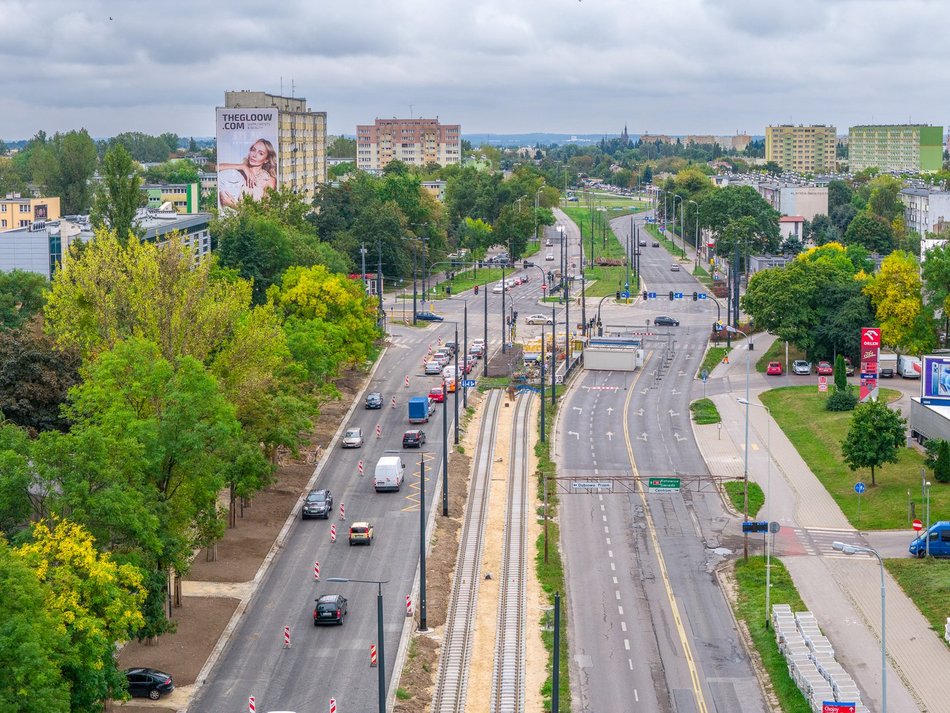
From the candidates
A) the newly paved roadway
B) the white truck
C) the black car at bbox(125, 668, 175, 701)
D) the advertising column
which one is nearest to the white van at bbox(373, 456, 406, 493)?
the newly paved roadway

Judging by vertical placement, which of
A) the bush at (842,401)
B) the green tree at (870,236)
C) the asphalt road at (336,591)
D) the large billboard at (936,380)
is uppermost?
the green tree at (870,236)

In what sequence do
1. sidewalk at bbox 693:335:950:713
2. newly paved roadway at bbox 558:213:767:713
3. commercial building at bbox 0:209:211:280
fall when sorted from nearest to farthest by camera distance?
1. newly paved roadway at bbox 558:213:767:713
2. sidewalk at bbox 693:335:950:713
3. commercial building at bbox 0:209:211:280

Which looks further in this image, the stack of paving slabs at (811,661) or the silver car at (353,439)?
the silver car at (353,439)

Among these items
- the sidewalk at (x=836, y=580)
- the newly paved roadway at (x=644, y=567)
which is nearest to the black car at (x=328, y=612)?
the newly paved roadway at (x=644, y=567)

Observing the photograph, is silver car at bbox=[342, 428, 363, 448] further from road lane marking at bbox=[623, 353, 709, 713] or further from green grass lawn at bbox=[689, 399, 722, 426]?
green grass lawn at bbox=[689, 399, 722, 426]

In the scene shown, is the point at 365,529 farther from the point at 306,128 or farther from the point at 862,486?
the point at 306,128

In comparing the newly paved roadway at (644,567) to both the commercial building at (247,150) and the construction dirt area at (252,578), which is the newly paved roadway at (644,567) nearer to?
the construction dirt area at (252,578)
